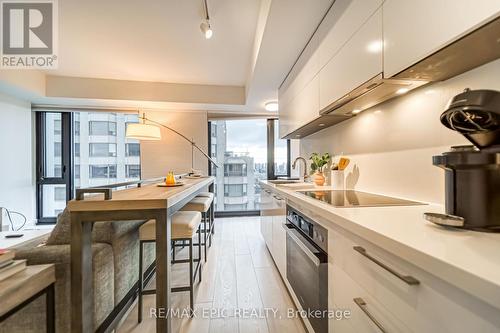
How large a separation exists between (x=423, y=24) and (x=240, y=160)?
13.8 feet

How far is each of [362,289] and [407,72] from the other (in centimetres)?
95

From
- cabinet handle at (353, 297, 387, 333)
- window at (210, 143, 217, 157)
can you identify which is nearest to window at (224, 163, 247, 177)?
window at (210, 143, 217, 157)

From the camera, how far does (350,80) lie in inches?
52.1

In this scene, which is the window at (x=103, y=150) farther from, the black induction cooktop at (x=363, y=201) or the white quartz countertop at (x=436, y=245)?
the white quartz countertop at (x=436, y=245)

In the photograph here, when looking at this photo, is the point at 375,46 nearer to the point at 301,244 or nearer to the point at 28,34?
the point at 301,244

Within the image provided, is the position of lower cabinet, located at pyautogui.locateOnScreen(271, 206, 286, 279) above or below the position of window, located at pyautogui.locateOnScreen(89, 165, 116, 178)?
below

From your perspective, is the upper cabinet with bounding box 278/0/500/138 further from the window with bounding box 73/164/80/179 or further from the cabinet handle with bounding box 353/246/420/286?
the window with bounding box 73/164/80/179

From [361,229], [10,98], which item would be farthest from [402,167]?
[10,98]

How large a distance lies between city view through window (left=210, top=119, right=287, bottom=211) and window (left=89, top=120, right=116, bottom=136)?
2073mm

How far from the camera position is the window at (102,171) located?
180 inches

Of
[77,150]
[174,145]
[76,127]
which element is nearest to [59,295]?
[174,145]

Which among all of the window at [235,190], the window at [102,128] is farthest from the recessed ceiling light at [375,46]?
the window at [102,128]

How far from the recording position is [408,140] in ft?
4.27

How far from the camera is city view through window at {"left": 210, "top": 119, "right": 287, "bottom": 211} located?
4820 mm
